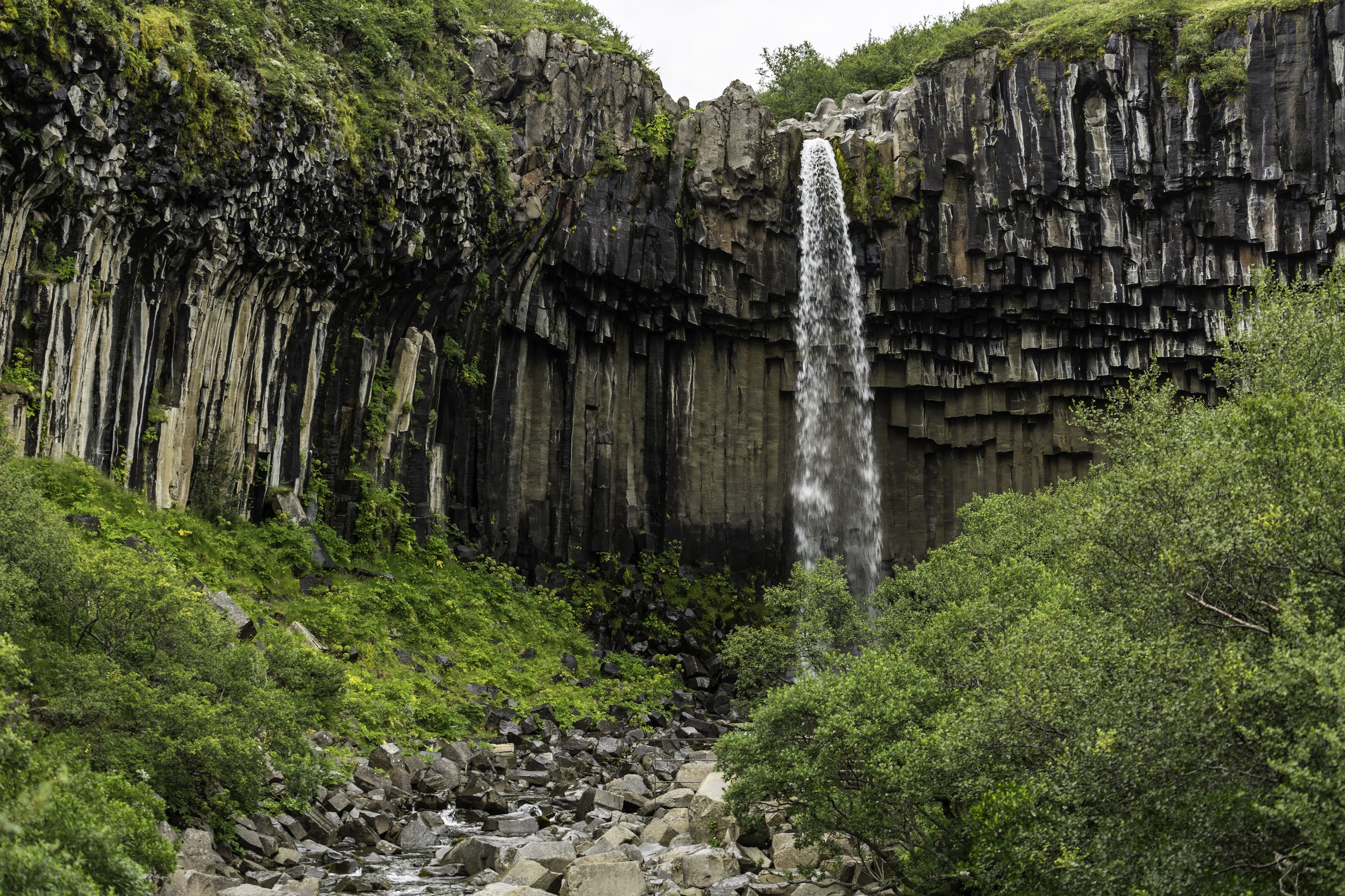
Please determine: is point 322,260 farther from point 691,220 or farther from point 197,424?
point 691,220

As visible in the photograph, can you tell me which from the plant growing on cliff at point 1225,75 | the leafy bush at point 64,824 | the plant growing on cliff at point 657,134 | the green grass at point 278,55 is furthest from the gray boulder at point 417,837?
the plant growing on cliff at point 1225,75

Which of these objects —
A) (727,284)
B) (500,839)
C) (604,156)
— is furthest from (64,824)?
(727,284)

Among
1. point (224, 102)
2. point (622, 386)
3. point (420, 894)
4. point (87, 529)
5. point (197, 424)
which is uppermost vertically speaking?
point (224, 102)

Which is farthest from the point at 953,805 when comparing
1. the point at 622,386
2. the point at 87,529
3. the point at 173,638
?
the point at 622,386

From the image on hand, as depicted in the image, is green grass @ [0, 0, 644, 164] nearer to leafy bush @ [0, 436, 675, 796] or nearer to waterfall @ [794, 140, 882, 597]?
leafy bush @ [0, 436, 675, 796]

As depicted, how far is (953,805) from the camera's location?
13.2m

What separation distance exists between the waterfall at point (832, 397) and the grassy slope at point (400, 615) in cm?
1244

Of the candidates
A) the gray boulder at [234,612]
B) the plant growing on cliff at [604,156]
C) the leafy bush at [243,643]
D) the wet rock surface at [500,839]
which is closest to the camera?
the leafy bush at [243,643]

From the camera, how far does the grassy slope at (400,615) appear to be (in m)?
22.0

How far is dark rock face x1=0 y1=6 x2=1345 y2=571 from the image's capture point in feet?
103

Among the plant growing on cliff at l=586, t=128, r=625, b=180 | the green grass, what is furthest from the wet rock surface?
the plant growing on cliff at l=586, t=128, r=625, b=180

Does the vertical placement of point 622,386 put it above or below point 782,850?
above

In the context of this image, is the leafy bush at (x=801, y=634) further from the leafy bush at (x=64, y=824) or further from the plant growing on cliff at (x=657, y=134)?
the leafy bush at (x=64, y=824)

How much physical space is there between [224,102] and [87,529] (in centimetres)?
1121
